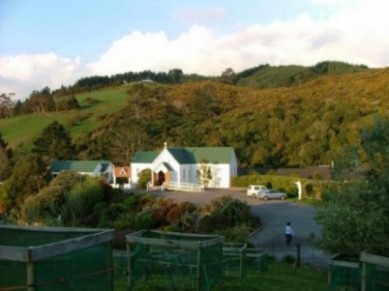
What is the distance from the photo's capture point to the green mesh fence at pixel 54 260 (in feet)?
27.8

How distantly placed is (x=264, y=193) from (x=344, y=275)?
36969 mm

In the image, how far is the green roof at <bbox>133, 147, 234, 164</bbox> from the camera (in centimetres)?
6619

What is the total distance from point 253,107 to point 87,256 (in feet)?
330

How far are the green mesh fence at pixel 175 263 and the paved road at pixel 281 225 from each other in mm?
8846

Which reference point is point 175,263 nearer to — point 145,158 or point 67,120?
point 145,158

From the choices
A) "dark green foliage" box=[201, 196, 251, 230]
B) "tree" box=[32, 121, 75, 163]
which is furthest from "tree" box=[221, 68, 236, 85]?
"dark green foliage" box=[201, 196, 251, 230]

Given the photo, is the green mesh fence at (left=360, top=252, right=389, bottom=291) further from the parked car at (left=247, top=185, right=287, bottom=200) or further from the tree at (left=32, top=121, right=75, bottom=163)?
the tree at (left=32, top=121, right=75, bottom=163)

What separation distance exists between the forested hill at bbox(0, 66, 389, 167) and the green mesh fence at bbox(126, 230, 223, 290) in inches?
1875

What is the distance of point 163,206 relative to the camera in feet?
133

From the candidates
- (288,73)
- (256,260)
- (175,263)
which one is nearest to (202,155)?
(256,260)

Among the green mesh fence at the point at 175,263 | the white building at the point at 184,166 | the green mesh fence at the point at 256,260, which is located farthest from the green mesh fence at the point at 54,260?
the white building at the point at 184,166

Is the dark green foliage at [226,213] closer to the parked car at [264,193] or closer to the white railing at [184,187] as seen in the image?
the parked car at [264,193]

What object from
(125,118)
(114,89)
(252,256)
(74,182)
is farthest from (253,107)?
(252,256)

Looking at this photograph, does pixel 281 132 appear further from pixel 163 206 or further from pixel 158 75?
pixel 158 75
